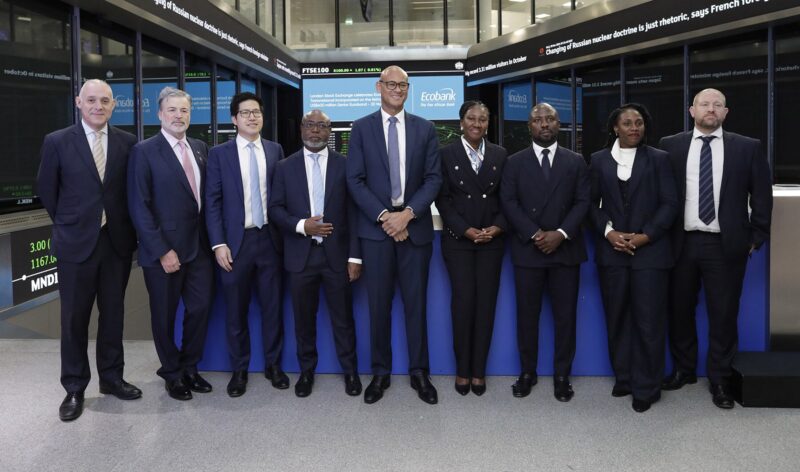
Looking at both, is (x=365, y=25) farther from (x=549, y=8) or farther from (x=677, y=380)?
(x=677, y=380)

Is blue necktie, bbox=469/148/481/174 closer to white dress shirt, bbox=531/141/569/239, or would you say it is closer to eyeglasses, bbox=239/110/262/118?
white dress shirt, bbox=531/141/569/239

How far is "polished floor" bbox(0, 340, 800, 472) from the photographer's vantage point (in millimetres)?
2787

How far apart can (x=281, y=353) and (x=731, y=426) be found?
2.46 meters

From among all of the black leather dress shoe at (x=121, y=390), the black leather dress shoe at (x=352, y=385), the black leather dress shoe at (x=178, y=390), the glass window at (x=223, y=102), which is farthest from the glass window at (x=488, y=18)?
the black leather dress shoe at (x=121, y=390)

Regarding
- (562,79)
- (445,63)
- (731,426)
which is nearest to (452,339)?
(731,426)

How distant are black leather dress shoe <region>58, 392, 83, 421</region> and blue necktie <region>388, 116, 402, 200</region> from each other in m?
→ 1.95

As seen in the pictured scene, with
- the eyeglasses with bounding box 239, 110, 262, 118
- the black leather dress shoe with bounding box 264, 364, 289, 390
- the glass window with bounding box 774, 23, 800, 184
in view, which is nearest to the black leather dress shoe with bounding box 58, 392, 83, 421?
the black leather dress shoe with bounding box 264, 364, 289, 390

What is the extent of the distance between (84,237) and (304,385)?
139 cm

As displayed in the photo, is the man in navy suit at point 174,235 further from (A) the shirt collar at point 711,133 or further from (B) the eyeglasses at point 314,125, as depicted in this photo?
(A) the shirt collar at point 711,133

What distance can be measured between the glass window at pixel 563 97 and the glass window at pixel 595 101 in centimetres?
11

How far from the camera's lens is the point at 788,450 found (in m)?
2.88

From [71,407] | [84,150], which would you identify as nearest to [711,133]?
[84,150]

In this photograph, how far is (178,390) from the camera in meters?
3.63

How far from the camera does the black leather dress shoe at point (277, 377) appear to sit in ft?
12.4
